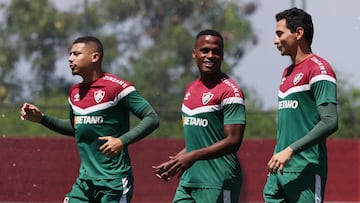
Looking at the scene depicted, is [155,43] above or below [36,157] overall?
above

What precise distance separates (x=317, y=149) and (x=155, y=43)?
40.5ft

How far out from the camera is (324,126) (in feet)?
21.9

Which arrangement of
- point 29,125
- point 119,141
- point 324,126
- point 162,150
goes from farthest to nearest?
1. point 29,125
2. point 162,150
3. point 119,141
4. point 324,126

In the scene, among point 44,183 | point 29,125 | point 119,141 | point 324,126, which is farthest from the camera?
point 29,125

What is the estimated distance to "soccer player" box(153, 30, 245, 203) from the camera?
7.26 meters

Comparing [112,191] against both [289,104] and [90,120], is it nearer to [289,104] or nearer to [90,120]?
[90,120]

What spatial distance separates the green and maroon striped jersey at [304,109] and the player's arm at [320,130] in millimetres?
182

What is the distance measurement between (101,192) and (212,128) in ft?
2.95

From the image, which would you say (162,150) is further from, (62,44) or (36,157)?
(62,44)

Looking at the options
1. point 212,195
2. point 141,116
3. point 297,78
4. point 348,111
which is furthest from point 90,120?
point 348,111

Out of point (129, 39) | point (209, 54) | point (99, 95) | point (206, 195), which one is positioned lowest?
point (206, 195)

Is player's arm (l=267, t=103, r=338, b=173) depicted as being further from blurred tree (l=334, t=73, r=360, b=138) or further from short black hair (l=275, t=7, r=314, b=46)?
blurred tree (l=334, t=73, r=360, b=138)

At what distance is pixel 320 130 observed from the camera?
6668 millimetres

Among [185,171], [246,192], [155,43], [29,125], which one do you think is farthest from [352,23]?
[185,171]
